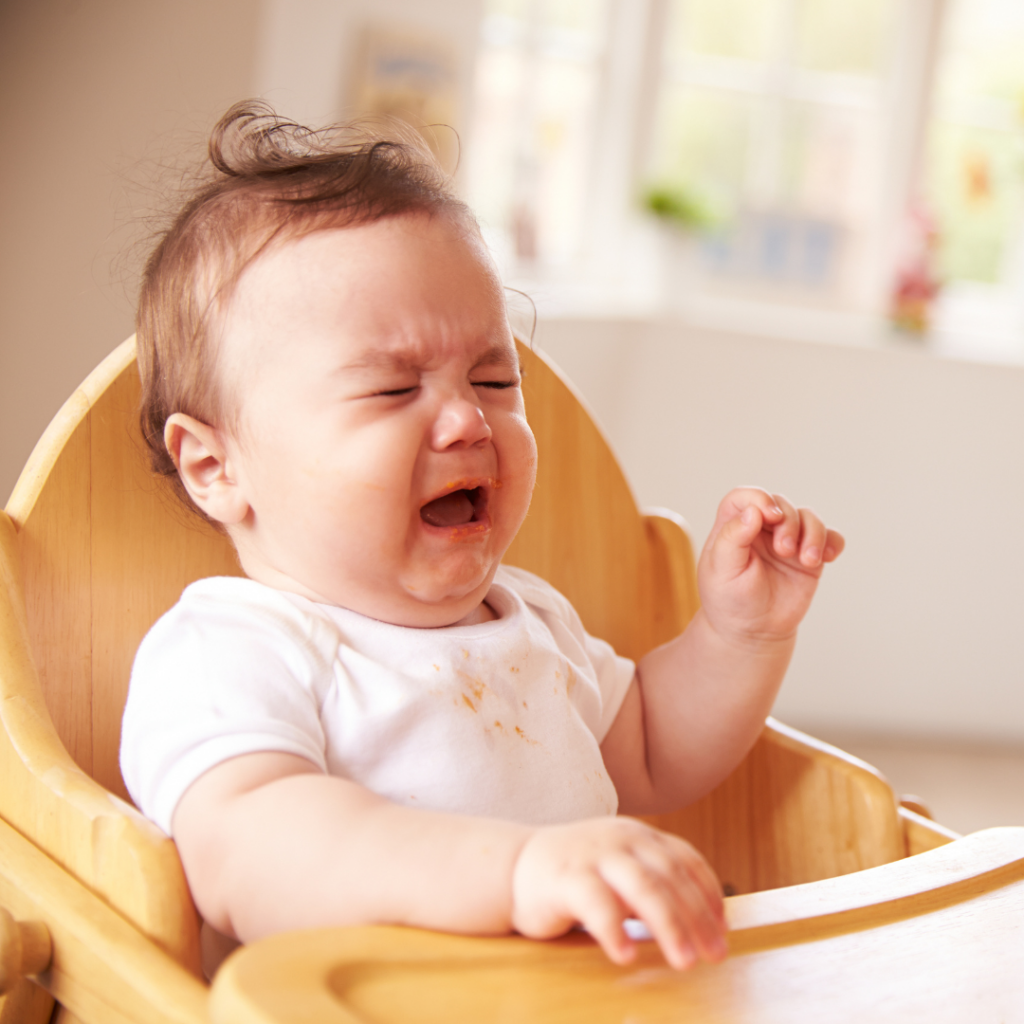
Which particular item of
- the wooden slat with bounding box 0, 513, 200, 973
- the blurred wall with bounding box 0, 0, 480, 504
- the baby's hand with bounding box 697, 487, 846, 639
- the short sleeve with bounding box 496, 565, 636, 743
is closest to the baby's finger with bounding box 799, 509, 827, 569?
the baby's hand with bounding box 697, 487, 846, 639

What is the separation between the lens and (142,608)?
2.22 feet

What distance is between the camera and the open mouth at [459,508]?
0.64 m

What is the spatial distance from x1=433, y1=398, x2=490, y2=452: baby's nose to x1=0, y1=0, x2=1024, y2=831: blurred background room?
118 centimetres

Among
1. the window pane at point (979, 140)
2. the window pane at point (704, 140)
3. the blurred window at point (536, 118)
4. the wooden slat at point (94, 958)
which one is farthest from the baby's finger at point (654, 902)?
the window pane at point (979, 140)

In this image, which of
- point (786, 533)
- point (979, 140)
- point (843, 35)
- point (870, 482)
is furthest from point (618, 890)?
point (979, 140)

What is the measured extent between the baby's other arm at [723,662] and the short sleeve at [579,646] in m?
0.01

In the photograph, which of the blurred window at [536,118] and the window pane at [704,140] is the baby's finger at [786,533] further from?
the window pane at [704,140]

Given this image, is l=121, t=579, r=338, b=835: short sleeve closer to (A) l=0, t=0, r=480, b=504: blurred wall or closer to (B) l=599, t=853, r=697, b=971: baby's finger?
(B) l=599, t=853, r=697, b=971: baby's finger

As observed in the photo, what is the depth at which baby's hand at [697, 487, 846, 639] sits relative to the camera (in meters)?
0.71

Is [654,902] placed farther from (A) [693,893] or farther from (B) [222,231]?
(B) [222,231]

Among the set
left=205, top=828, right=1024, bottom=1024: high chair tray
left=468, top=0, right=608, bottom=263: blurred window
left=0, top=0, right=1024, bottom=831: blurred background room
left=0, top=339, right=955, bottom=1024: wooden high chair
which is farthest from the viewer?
left=468, top=0, right=608, bottom=263: blurred window

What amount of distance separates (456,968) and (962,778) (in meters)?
1.98

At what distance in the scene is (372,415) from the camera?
589mm

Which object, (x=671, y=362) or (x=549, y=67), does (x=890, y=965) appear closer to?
(x=671, y=362)
